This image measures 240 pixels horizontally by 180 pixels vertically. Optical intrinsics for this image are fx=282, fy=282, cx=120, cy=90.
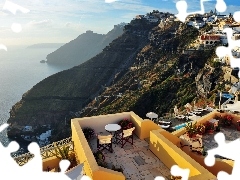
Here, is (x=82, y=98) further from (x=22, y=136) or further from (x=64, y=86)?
(x=22, y=136)

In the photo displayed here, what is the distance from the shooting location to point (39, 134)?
2825 inches

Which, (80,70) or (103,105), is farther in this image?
(80,70)

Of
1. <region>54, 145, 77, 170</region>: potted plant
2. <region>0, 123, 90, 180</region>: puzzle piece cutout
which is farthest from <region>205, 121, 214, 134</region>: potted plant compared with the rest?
<region>0, 123, 90, 180</region>: puzzle piece cutout

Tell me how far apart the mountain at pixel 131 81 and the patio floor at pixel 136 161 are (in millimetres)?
Answer: 33698

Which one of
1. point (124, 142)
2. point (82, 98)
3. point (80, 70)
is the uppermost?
point (124, 142)

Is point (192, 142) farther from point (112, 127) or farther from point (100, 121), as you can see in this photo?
point (100, 121)

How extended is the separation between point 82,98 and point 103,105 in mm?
18109

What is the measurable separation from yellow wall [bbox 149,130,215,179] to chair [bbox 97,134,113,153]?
42.6 inches

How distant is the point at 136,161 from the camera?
697cm

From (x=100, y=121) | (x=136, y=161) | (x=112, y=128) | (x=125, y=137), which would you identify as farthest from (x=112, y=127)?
(x=136, y=161)

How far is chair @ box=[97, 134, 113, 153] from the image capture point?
7.16m

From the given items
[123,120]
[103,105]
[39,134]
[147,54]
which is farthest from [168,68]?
[123,120]

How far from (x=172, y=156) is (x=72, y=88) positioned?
8108 cm

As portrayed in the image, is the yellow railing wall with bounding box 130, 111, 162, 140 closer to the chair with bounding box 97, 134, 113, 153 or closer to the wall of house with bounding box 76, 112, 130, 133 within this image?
the wall of house with bounding box 76, 112, 130, 133
